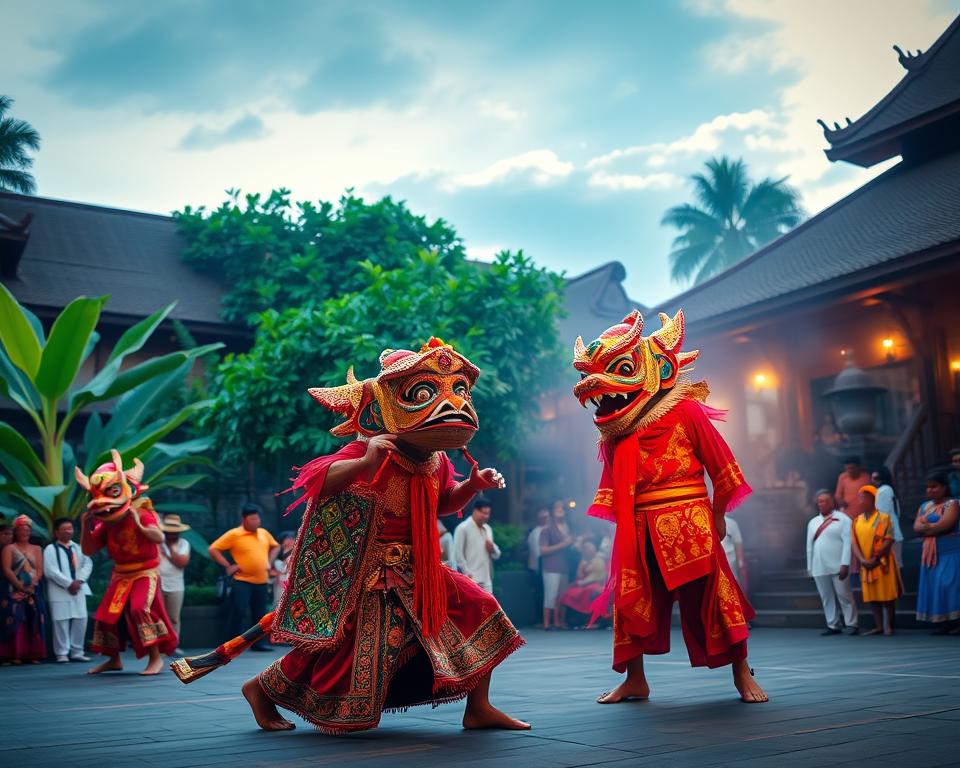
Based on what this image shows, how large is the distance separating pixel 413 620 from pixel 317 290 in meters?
14.1

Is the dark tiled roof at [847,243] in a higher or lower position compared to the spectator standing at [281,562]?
higher

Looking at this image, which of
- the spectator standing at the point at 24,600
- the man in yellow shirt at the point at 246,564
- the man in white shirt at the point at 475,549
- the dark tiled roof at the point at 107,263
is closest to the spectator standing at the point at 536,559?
the man in white shirt at the point at 475,549

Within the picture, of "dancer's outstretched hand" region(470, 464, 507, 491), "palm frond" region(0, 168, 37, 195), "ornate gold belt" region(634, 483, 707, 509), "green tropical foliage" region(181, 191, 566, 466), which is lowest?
"ornate gold belt" region(634, 483, 707, 509)

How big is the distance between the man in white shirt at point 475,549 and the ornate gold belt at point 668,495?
6897 mm

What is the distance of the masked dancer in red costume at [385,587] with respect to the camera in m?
4.64

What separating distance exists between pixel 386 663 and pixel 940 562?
7241 millimetres

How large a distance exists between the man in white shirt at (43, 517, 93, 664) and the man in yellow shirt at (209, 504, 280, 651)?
4.97 feet

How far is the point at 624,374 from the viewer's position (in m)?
5.56

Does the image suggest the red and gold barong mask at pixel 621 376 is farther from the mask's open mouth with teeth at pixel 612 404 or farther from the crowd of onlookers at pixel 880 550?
the crowd of onlookers at pixel 880 550

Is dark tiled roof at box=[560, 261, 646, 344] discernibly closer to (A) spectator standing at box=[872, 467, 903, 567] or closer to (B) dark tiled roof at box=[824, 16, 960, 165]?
(B) dark tiled roof at box=[824, 16, 960, 165]

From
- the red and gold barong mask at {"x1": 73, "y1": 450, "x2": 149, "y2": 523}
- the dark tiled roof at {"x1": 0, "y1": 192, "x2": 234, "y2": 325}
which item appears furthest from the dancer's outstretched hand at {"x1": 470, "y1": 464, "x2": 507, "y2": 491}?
the dark tiled roof at {"x1": 0, "y1": 192, "x2": 234, "y2": 325}

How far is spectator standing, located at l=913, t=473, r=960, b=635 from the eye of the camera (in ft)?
31.9

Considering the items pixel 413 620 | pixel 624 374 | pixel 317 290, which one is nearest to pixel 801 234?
pixel 317 290

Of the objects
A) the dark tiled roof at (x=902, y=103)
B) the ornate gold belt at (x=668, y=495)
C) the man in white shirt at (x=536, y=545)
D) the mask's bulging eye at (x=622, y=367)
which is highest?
the dark tiled roof at (x=902, y=103)
